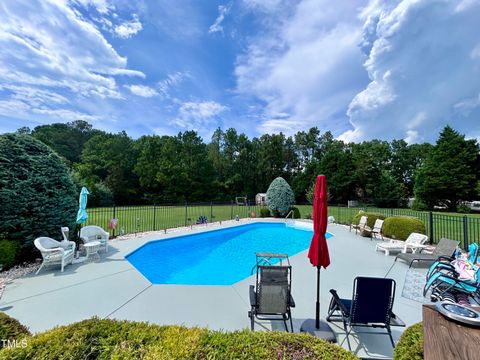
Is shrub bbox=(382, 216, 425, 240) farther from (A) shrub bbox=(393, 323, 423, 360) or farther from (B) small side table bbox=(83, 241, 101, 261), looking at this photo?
(B) small side table bbox=(83, 241, 101, 261)

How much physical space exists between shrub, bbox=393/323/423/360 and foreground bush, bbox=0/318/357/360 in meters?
0.39

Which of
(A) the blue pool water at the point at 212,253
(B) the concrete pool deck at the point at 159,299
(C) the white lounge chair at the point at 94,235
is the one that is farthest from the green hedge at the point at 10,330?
(C) the white lounge chair at the point at 94,235

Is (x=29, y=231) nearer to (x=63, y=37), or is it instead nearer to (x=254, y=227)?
(x=63, y=37)

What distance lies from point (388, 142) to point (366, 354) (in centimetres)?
5107

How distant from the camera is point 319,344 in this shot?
1870 mm

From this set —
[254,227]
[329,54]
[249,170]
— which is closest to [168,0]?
[329,54]

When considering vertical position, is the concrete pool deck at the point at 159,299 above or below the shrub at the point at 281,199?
below

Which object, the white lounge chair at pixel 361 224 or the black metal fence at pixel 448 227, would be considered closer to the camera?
the black metal fence at pixel 448 227

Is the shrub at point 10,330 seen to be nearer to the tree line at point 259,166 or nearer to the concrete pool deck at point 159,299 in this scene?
the concrete pool deck at point 159,299

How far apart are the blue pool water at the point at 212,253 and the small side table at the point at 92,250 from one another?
93 centimetres

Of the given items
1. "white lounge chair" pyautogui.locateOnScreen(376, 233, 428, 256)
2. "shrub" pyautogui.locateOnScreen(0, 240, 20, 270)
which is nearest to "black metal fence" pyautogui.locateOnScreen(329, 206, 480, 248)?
"white lounge chair" pyautogui.locateOnScreen(376, 233, 428, 256)

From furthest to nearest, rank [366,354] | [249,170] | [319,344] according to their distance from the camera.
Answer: [249,170] → [366,354] → [319,344]

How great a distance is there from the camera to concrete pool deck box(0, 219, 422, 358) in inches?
136

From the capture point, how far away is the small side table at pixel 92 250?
655cm
